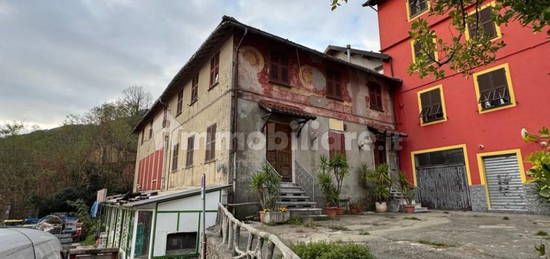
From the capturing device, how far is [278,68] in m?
10.2

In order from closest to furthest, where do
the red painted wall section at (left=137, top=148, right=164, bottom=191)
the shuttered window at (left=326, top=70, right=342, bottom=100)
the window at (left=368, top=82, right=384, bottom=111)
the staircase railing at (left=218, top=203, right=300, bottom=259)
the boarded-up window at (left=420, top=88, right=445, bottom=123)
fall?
the staircase railing at (left=218, top=203, right=300, bottom=259)
the shuttered window at (left=326, top=70, right=342, bottom=100)
the boarded-up window at (left=420, top=88, right=445, bottom=123)
the window at (left=368, top=82, right=384, bottom=111)
the red painted wall section at (left=137, top=148, right=164, bottom=191)

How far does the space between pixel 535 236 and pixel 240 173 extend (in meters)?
6.78

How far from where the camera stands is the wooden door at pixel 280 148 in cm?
935

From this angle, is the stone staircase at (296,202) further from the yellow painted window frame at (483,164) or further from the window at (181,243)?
the yellow painted window frame at (483,164)

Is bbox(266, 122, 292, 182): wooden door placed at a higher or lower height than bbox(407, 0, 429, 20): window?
lower

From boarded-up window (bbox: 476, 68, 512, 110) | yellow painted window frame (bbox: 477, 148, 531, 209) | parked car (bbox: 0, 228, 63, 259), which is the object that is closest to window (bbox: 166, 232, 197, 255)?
parked car (bbox: 0, 228, 63, 259)

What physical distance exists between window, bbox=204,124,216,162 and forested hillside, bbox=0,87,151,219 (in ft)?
52.8

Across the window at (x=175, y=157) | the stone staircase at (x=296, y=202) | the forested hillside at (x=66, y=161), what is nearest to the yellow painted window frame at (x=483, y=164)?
the stone staircase at (x=296, y=202)

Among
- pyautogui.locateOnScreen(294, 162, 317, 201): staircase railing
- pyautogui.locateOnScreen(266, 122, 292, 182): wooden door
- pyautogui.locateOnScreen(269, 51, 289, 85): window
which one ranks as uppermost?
pyautogui.locateOnScreen(269, 51, 289, 85): window

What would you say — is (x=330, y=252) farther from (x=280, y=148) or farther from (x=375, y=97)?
(x=375, y=97)

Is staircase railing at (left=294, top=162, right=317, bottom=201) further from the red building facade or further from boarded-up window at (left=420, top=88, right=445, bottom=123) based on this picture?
boarded-up window at (left=420, top=88, right=445, bottom=123)

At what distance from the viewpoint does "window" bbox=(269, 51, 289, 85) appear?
10.1m

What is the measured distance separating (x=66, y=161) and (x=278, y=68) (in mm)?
20878

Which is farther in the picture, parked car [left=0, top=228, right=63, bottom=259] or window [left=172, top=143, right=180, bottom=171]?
window [left=172, top=143, right=180, bottom=171]
